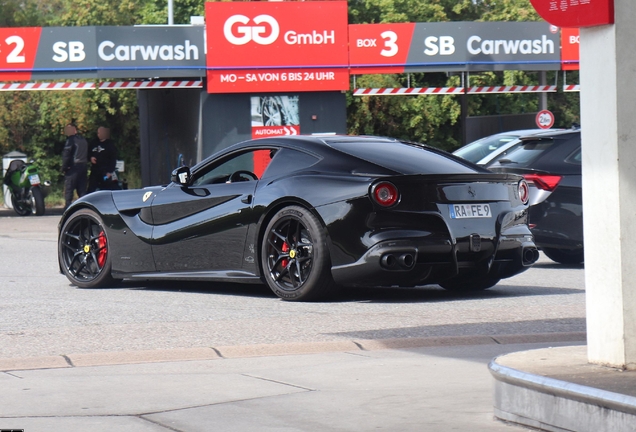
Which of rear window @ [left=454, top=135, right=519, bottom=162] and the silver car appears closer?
the silver car

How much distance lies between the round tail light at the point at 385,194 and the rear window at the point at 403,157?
20 cm

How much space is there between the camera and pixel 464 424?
15.4ft

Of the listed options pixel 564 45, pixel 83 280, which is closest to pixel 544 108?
pixel 564 45

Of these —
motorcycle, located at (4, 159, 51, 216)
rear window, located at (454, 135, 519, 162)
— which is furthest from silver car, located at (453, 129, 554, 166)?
motorcycle, located at (4, 159, 51, 216)

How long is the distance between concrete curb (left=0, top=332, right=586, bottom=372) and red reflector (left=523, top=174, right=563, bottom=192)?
15.4 feet

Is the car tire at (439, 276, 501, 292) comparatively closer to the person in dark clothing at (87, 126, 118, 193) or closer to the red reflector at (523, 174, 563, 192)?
the red reflector at (523, 174, 563, 192)

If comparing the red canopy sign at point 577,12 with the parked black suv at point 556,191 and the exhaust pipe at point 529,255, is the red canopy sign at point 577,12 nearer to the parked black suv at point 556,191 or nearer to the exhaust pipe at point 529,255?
the exhaust pipe at point 529,255

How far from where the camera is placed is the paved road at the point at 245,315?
7.10 m

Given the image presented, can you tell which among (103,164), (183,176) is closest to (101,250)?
(183,176)

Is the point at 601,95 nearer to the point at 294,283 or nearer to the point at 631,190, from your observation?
the point at 631,190

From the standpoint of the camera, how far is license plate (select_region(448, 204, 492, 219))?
28.6ft

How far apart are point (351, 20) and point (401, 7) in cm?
269

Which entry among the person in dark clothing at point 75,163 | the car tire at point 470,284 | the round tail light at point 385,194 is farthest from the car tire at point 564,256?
the person in dark clothing at point 75,163

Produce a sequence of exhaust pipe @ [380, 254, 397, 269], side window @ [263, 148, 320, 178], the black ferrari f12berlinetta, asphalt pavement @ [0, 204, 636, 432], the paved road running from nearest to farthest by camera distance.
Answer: asphalt pavement @ [0, 204, 636, 432], the paved road, exhaust pipe @ [380, 254, 397, 269], the black ferrari f12berlinetta, side window @ [263, 148, 320, 178]
